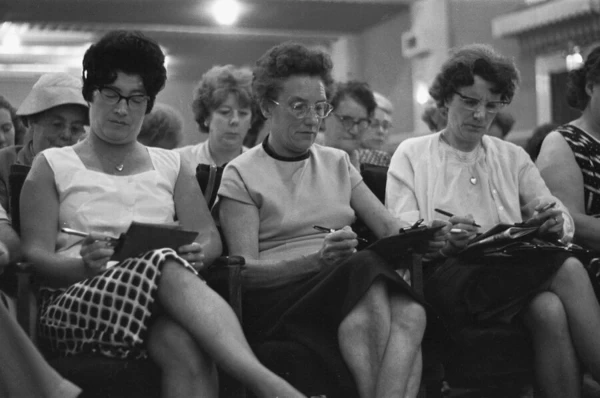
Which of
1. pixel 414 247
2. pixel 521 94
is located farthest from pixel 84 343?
pixel 521 94

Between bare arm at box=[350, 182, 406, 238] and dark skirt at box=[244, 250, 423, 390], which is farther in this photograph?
bare arm at box=[350, 182, 406, 238]

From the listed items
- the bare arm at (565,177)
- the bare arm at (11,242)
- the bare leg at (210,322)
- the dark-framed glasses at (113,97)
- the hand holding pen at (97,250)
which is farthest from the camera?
the bare arm at (565,177)

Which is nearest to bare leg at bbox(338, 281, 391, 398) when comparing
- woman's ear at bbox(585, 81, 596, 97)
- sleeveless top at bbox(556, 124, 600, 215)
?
sleeveless top at bbox(556, 124, 600, 215)

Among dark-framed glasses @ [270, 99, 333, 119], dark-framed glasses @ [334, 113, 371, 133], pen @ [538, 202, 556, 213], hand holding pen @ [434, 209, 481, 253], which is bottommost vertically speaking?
hand holding pen @ [434, 209, 481, 253]

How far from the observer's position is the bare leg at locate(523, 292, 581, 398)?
262 centimetres

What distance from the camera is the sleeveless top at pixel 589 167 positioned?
334cm

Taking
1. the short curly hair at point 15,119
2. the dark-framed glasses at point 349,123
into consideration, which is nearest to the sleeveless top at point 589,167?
the dark-framed glasses at point 349,123

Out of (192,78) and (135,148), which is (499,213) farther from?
(192,78)

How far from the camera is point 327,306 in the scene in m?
2.53

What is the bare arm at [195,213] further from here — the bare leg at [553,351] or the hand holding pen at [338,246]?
the bare leg at [553,351]

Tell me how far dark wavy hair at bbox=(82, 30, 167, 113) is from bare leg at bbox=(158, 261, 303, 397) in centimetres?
67

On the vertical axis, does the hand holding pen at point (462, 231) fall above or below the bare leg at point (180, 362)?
above

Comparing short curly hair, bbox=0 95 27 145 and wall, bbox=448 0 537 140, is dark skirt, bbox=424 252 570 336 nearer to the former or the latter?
short curly hair, bbox=0 95 27 145

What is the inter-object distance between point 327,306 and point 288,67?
840 mm
